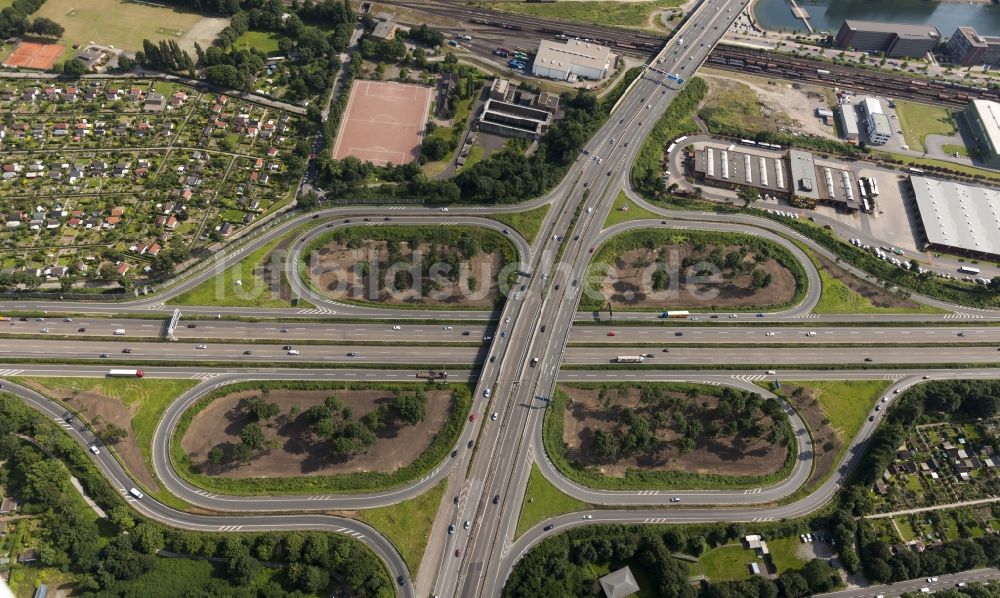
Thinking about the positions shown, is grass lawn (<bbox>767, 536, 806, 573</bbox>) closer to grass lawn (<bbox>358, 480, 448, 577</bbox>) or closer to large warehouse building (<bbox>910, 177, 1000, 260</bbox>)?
grass lawn (<bbox>358, 480, 448, 577</bbox>)

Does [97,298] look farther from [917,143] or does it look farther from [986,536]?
[917,143]

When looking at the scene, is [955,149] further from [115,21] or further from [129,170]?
[115,21]

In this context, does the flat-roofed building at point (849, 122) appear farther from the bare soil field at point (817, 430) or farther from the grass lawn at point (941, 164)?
the bare soil field at point (817, 430)

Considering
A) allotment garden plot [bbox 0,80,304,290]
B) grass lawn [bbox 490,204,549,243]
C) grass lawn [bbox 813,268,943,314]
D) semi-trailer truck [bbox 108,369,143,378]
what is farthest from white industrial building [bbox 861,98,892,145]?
semi-trailer truck [bbox 108,369,143,378]

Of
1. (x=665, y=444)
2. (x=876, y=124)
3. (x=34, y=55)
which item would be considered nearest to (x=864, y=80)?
(x=876, y=124)

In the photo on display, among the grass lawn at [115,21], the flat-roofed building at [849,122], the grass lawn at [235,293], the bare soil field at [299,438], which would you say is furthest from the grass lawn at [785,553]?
the grass lawn at [115,21]

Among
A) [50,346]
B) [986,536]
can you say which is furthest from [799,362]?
[50,346]
